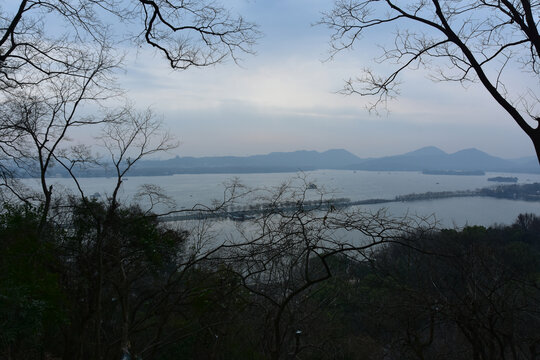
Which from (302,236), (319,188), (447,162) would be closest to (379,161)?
(447,162)

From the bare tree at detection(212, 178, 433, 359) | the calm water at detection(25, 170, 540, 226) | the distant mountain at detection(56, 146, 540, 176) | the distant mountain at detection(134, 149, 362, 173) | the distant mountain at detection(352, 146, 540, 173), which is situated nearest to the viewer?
the bare tree at detection(212, 178, 433, 359)

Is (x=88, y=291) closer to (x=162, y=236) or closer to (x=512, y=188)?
(x=162, y=236)

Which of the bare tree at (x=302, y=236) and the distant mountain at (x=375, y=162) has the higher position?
the distant mountain at (x=375, y=162)

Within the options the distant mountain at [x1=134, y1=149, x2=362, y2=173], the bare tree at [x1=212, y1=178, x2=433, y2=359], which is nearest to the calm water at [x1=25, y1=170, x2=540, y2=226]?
the bare tree at [x1=212, y1=178, x2=433, y2=359]

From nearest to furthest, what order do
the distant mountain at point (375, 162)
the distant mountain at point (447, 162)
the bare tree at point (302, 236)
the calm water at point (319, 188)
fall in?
the bare tree at point (302, 236) < the calm water at point (319, 188) < the distant mountain at point (375, 162) < the distant mountain at point (447, 162)

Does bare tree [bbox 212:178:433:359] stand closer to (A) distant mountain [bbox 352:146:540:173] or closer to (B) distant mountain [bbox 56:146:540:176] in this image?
(B) distant mountain [bbox 56:146:540:176]

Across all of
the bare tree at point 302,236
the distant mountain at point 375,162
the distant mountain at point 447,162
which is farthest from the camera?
the distant mountain at point 447,162

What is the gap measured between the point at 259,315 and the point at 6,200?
4436mm

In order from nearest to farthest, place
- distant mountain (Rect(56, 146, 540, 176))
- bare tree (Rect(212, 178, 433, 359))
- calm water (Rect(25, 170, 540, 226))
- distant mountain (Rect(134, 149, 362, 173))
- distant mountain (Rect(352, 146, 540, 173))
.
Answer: bare tree (Rect(212, 178, 433, 359))
calm water (Rect(25, 170, 540, 226))
distant mountain (Rect(134, 149, 362, 173))
distant mountain (Rect(56, 146, 540, 176))
distant mountain (Rect(352, 146, 540, 173))

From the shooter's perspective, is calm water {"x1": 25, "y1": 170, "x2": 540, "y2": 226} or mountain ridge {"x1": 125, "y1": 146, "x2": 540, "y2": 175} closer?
calm water {"x1": 25, "y1": 170, "x2": 540, "y2": 226}

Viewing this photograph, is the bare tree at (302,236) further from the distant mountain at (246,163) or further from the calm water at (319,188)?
the distant mountain at (246,163)

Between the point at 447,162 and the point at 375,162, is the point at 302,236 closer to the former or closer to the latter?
the point at 375,162

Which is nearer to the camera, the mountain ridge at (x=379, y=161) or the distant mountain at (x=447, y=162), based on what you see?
the mountain ridge at (x=379, y=161)

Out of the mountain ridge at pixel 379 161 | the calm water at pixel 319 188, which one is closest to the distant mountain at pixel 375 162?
the mountain ridge at pixel 379 161
